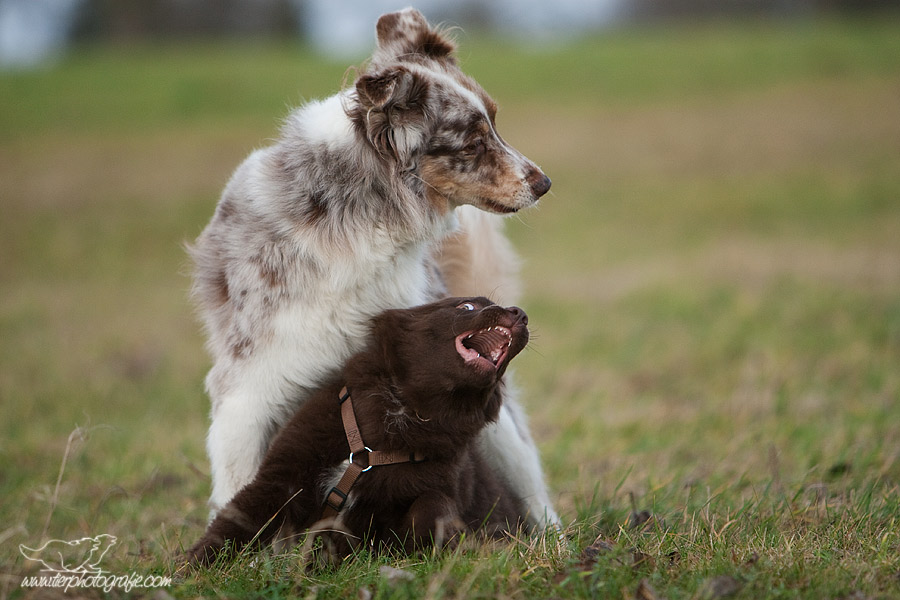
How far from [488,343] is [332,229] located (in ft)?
2.80

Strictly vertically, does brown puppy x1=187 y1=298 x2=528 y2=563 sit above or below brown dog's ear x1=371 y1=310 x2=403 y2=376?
below

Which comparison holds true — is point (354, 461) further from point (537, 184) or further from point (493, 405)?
point (537, 184)

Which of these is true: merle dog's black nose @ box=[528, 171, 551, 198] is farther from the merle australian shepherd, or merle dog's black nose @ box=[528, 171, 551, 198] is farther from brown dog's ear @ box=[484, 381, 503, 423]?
brown dog's ear @ box=[484, 381, 503, 423]

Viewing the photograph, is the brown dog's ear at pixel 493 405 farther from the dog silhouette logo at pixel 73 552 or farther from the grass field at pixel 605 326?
the dog silhouette logo at pixel 73 552

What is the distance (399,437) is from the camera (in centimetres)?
346

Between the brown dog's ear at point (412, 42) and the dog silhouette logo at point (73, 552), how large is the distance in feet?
8.82

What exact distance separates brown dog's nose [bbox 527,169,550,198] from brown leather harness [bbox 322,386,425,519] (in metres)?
1.32

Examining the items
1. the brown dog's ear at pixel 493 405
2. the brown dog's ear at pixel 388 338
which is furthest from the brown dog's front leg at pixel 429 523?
the brown dog's ear at pixel 388 338

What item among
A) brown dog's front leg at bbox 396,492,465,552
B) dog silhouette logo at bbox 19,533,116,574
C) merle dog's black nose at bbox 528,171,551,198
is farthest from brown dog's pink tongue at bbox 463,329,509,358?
dog silhouette logo at bbox 19,533,116,574

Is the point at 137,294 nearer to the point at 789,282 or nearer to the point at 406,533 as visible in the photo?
the point at 789,282

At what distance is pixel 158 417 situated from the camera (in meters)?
7.61

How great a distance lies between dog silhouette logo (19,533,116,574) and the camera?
3.84 m

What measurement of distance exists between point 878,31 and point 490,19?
105 ft

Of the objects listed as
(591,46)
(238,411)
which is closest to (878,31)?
(591,46)
